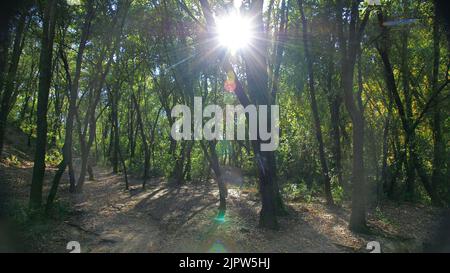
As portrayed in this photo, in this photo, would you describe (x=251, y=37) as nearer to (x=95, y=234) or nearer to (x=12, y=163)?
(x=95, y=234)

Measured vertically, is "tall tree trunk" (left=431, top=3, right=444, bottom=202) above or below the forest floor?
above

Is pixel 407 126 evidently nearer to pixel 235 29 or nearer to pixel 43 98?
pixel 235 29

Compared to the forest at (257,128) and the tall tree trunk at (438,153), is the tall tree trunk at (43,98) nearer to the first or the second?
the forest at (257,128)

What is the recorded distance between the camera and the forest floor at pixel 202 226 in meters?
8.97

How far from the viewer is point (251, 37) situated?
36.9 ft

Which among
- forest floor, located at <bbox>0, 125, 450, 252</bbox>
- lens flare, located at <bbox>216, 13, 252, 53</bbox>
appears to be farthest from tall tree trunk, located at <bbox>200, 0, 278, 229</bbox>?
lens flare, located at <bbox>216, 13, 252, 53</bbox>

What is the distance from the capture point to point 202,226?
10703 millimetres

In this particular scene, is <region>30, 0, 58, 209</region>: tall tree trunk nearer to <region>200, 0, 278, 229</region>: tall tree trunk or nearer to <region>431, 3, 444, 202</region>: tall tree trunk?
<region>200, 0, 278, 229</region>: tall tree trunk
